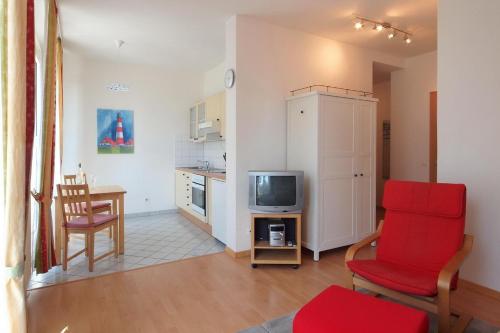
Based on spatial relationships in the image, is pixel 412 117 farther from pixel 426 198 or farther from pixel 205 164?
pixel 205 164

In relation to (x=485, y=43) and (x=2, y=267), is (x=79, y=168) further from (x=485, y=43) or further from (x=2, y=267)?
(x=485, y=43)

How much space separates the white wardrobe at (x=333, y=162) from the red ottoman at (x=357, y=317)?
5.68 feet

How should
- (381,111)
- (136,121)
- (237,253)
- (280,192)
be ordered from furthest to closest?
(381,111)
(136,121)
(237,253)
(280,192)

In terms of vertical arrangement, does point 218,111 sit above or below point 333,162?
above

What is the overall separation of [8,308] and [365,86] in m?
4.67

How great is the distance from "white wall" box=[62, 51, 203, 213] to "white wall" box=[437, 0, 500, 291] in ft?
14.3

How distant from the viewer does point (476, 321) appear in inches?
84.7

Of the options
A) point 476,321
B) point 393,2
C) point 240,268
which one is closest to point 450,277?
point 476,321

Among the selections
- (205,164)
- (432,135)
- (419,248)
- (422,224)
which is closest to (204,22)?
(205,164)

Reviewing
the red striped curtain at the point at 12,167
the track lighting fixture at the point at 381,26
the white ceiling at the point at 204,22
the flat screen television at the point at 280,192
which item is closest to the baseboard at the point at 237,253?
the flat screen television at the point at 280,192

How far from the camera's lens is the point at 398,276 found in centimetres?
201

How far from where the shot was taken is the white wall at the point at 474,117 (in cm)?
250

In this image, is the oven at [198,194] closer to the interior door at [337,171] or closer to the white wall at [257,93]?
the white wall at [257,93]

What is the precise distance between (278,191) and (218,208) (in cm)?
A: 105
